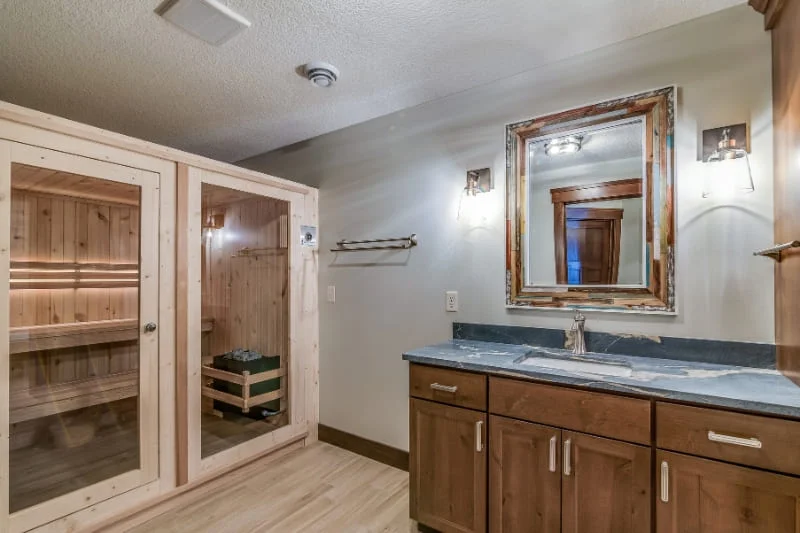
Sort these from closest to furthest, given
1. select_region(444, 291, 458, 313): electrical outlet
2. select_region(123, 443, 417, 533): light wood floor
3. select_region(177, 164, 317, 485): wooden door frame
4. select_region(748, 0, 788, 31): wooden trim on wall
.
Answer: select_region(748, 0, 788, 31): wooden trim on wall, select_region(123, 443, 417, 533): light wood floor, select_region(177, 164, 317, 485): wooden door frame, select_region(444, 291, 458, 313): electrical outlet

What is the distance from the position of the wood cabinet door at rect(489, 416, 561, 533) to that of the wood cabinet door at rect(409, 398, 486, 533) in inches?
2.3

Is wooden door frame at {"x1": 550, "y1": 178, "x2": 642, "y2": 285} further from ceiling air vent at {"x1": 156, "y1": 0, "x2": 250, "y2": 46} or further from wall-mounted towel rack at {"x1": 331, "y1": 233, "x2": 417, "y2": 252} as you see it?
ceiling air vent at {"x1": 156, "y1": 0, "x2": 250, "y2": 46}

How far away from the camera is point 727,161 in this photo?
1.65 meters

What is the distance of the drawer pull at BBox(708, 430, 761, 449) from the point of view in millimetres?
1189

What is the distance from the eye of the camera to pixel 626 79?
1887 mm

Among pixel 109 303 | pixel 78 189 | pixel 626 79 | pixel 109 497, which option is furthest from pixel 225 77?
pixel 109 497

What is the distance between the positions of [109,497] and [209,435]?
0.55 m

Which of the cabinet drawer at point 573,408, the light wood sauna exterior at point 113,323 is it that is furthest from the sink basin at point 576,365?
the light wood sauna exterior at point 113,323

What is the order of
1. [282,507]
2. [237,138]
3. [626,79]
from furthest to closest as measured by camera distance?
[237,138]
[282,507]
[626,79]

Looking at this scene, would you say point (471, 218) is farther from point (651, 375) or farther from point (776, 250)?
point (776, 250)

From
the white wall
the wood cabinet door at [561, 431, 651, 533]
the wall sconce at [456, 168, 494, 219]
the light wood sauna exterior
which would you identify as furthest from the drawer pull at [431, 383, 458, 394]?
the light wood sauna exterior

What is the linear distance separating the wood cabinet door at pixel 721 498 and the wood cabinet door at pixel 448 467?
2.20ft

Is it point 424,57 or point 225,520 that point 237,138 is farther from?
point 225,520

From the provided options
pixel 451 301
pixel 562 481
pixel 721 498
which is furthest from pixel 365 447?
pixel 721 498
